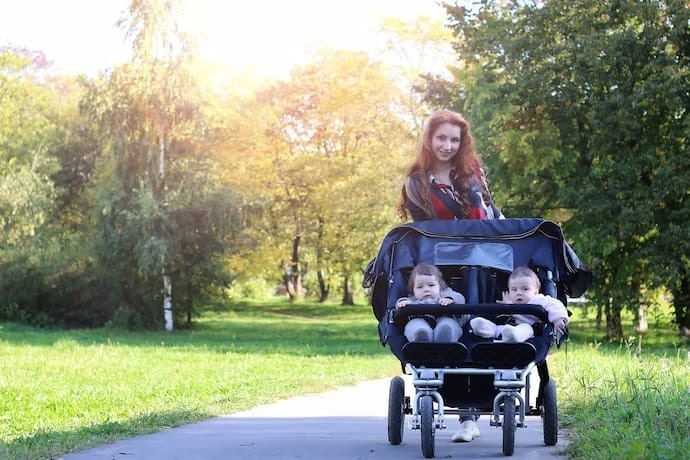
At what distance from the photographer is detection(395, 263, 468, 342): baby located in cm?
618

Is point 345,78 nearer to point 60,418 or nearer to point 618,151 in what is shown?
point 618,151

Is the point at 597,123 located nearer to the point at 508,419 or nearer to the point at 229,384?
the point at 229,384

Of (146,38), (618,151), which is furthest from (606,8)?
(146,38)

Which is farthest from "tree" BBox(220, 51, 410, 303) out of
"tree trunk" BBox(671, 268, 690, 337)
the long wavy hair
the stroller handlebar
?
the stroller handlebar

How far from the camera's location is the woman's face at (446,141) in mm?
7137

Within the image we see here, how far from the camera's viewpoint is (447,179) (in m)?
7.25

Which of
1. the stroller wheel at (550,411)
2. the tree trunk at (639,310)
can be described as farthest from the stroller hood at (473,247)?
the tree trunk at (639,310)

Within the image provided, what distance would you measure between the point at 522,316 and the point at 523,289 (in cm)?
21

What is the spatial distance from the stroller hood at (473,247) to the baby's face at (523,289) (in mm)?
230

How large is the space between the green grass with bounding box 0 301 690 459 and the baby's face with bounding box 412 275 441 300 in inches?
52.9

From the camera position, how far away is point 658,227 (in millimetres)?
23438

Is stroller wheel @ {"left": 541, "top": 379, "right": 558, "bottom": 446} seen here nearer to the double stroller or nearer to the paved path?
the double stroller

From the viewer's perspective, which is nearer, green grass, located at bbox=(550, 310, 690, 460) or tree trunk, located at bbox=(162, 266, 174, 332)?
green grass, located at bbox=(550, 310, 690, 460)

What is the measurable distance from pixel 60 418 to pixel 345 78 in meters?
34.2
